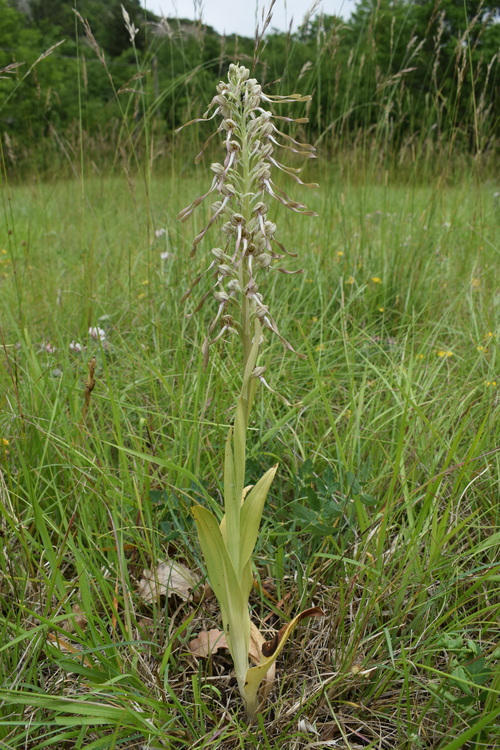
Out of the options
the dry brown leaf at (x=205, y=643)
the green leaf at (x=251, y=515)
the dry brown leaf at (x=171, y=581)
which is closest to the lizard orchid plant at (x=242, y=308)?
the green leaf at (x=251, y=515)

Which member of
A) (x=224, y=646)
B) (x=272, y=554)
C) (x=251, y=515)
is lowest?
(x=224, y=646)

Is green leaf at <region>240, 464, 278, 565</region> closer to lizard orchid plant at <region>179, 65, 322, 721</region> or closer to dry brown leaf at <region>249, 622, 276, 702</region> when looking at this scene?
lizard orchid plant at <region>179, 65, 322, 721</region>

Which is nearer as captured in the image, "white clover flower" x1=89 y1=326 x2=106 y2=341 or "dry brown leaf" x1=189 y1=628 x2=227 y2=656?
"dry brown leaf" x1=189 y1=628 x2=227 y2=656

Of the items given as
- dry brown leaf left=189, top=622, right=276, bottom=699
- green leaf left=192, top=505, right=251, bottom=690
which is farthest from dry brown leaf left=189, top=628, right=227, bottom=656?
green leaf left=192, top=505, right=251, bottom=690

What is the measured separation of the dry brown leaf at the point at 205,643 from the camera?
1.19m

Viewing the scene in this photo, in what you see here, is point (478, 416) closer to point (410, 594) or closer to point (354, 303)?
point (410, 594)


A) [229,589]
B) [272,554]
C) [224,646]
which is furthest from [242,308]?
[224,646]

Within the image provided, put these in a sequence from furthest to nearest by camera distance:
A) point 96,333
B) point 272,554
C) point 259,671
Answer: point 96,333 < point 272,554 < point 259,671

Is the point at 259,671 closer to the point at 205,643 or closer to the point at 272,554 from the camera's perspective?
the point at 205,643

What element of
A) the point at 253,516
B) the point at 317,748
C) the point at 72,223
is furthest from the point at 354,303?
the point at 72,223

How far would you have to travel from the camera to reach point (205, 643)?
1.21m

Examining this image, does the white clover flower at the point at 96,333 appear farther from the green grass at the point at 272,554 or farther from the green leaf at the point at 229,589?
the green leaf at the point at 229,589

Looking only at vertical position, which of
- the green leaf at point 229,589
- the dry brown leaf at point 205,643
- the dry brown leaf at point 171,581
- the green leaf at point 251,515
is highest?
the green leaf at point 251,515

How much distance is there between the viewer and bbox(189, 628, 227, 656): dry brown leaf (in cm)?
119
